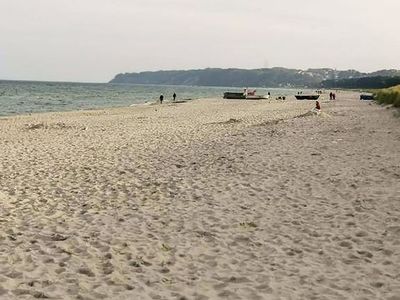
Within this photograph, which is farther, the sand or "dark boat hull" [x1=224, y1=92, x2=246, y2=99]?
"dark boat hull" [x1=224, y1=92, x2=246, y2=99]

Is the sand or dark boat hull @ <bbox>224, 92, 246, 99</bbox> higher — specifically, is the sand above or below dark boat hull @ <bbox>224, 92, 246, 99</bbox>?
below

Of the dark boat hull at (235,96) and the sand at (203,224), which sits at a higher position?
the dark boat hull at (235,96)

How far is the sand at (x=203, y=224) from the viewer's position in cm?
605

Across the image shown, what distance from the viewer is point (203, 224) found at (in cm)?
859

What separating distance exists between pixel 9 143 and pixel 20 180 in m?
9.12

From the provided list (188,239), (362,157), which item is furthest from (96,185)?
(362,157)

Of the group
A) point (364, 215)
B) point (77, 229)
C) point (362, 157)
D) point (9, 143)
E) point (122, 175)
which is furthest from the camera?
point (9, 143)

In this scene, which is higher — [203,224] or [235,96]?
[235,96]

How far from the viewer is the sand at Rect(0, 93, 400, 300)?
605 cm

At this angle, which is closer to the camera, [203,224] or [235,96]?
[203,224]

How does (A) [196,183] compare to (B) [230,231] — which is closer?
(B) [230,231]

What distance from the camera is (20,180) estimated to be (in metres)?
12.2

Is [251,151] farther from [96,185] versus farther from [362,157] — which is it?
[96,185]

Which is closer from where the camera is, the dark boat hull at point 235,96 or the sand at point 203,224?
the sand at point 203,224
